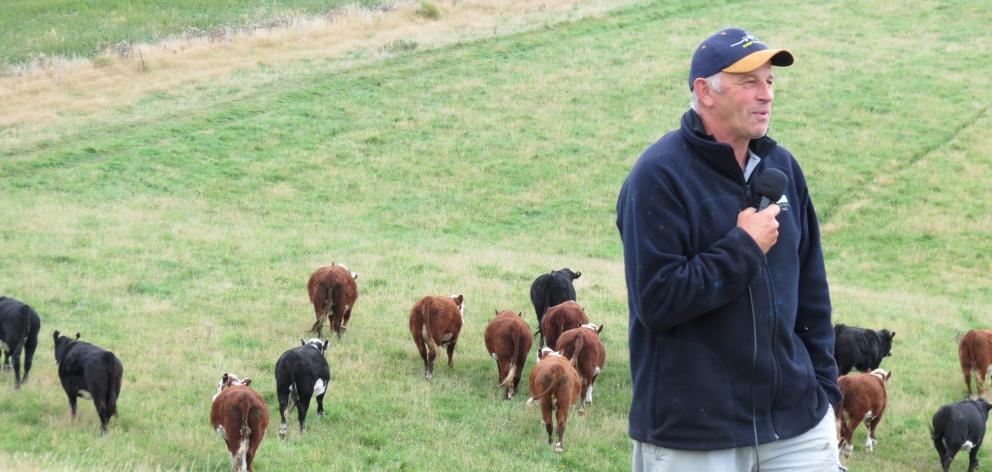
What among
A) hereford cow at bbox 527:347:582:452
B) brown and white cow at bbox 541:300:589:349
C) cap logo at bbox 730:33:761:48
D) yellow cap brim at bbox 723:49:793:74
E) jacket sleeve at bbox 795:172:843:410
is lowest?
brown and white cow at bbox 541:300:589:349

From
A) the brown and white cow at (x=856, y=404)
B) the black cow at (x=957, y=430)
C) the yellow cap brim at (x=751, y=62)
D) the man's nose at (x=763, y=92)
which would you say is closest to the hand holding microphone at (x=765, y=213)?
the man's nose at (x=763, y=92)

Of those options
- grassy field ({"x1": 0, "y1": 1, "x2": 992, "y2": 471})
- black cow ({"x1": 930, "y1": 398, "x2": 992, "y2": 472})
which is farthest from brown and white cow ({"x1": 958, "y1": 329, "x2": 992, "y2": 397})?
black cow ({"x1": 930, "y1": 398, "x2": 992, "y2": 472})

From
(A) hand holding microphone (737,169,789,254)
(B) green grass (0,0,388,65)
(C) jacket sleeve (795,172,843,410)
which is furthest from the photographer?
(B) green grass (0,0,388,65)

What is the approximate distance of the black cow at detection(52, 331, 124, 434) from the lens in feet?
36.0

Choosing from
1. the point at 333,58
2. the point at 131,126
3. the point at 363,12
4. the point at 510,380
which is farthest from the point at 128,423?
the point at 363,12

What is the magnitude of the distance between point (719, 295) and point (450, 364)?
1017cm

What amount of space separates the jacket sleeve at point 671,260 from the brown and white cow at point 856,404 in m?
8.22

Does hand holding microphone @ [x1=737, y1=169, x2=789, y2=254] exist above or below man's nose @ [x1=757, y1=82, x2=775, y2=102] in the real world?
below

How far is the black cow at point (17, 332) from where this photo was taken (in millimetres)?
12527

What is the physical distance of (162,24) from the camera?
155 ft

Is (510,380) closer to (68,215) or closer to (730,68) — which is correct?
(730,68)

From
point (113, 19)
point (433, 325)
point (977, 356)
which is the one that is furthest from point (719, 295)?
point (113, 19)

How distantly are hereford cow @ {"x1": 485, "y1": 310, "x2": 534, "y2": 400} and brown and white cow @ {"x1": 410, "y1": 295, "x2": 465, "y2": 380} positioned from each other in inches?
29.5

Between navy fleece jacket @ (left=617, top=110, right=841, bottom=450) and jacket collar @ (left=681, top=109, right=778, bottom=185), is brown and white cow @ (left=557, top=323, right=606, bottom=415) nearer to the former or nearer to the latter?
navy fleece jacket @ (left=617, top=110, right=841, bottom=450)
